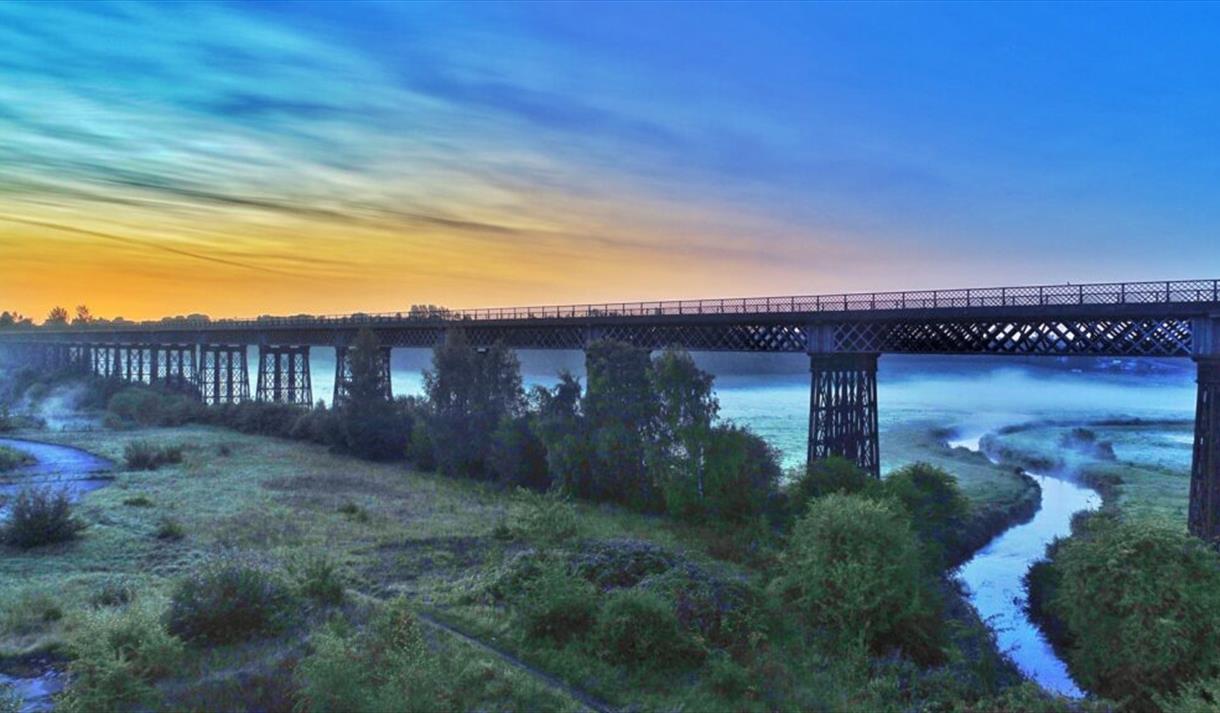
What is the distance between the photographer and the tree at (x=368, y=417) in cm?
6262

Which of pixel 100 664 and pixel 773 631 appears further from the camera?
pixel 773 631

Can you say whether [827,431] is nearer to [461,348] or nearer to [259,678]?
[461,348]

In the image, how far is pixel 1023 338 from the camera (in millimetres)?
36719

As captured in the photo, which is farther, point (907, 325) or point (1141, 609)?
point (907, 325)

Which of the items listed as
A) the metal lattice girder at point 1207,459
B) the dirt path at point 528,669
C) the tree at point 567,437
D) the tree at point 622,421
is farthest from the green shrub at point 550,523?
the metal lattice girder at point 1207,459

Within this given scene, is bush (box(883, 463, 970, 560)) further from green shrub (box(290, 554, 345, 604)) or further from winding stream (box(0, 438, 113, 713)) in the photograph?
winding stream (box(0, 438, 113, 713))

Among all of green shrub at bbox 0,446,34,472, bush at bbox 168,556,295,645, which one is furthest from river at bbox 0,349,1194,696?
green shrub at bbox 0,446,34,472

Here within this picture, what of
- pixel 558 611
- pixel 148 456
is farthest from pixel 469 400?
pixel 558 611

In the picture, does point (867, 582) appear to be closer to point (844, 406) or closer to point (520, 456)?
point (844, 406)

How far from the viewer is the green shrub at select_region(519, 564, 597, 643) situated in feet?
74.6

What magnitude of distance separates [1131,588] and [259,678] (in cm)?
2463

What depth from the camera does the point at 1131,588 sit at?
792 inches

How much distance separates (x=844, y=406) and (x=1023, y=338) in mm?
9901

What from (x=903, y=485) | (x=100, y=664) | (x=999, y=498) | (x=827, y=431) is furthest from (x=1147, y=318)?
(x=100, y=664)
